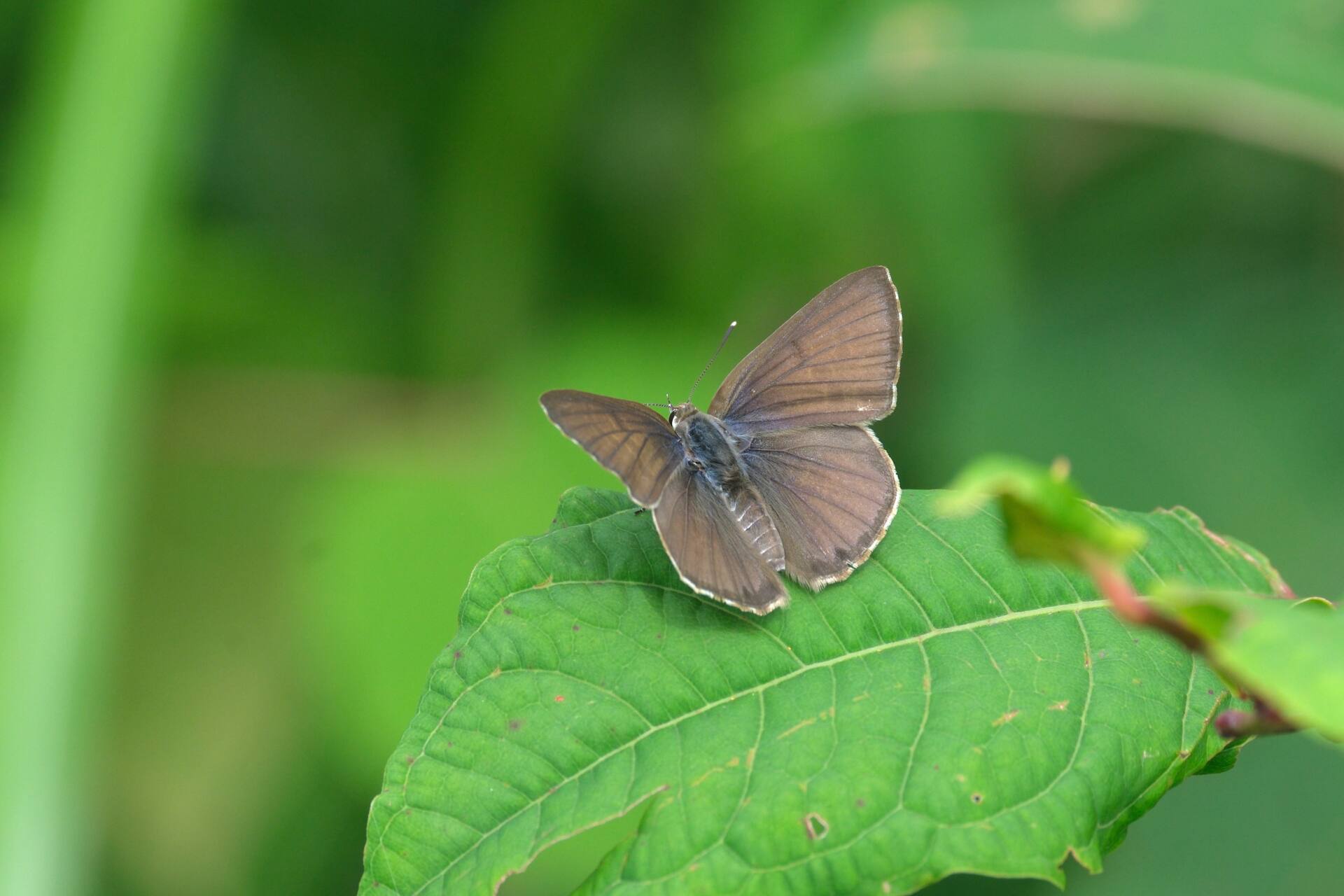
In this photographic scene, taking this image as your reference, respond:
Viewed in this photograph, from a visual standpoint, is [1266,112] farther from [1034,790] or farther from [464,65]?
[464,65]

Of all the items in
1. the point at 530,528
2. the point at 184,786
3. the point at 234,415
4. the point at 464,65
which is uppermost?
the point at 464,65

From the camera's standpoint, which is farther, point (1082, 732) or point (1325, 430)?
point (1325, 430)

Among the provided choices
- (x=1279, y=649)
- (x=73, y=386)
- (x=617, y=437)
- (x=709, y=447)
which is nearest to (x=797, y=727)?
(x=617, y=437)

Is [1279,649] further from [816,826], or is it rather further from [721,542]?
[721,542]

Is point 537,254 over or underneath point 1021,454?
over

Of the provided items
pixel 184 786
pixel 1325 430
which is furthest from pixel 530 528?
pixel 1325 430

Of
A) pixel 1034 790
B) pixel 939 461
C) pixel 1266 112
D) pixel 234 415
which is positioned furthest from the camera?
pixel 234 415
